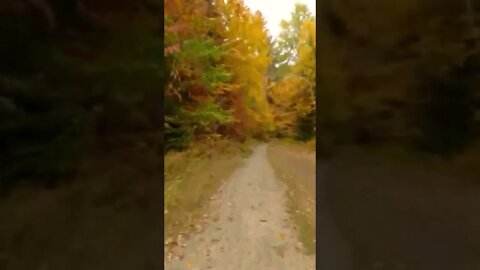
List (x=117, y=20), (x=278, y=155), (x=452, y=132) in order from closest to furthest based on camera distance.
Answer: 1. (x=452, y=132)
2. (x=117, y=20)
3. (x=278, y=155)

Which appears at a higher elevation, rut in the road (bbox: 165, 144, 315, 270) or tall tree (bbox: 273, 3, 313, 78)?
tall tree (bbox: 273, 3, 313, 78)

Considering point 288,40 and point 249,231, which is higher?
point 288,40

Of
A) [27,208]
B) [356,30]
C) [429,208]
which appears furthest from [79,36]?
[429,208]

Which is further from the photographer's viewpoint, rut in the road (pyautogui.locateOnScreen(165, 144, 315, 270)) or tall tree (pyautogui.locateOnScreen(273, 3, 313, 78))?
tall tree (pyautogui.locateOnScreen(273, 3, 313, 78))

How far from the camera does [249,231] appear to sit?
6.86 feet

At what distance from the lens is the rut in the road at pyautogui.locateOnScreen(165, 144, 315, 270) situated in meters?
2.03

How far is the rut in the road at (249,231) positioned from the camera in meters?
2.03

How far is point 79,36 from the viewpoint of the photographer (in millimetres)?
911

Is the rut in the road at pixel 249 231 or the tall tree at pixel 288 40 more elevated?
the tall tree at pixel 288 40

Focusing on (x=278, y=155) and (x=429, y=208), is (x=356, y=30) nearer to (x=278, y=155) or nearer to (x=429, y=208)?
Answer: (x=429, y=208)

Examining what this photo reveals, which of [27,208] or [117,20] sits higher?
[117,20]

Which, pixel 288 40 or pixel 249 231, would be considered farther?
pixel 288 40

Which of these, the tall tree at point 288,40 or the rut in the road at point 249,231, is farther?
the tall tree at point 288,40

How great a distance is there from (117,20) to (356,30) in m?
0.59
